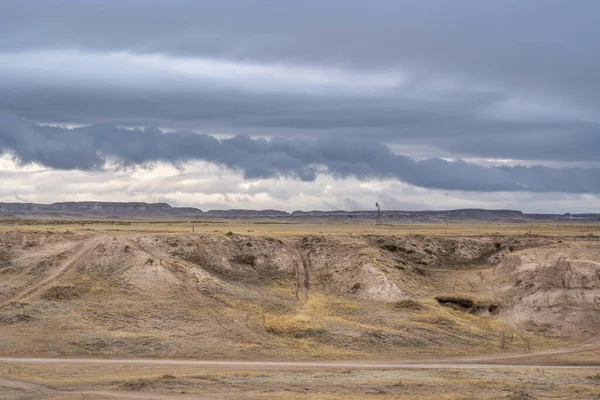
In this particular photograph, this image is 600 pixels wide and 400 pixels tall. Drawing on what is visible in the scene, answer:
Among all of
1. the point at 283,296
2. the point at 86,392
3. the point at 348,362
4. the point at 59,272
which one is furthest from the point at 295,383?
the point at 59,272

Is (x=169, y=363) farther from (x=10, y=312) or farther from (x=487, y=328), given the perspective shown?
(x=487, y=328)

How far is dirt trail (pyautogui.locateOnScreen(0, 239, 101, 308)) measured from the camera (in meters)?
79.6

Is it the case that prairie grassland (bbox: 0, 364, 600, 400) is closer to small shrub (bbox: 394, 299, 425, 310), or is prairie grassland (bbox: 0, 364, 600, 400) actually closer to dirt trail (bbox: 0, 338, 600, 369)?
dirt trail (bbox: 0, 338, 600, 369)

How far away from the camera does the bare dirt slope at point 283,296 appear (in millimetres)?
72938

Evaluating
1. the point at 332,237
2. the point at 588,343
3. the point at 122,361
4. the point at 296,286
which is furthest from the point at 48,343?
the point at 588,343

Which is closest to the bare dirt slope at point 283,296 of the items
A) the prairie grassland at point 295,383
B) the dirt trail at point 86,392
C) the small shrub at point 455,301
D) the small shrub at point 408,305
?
the small shrub at point 455,301

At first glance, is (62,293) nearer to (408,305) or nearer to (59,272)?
(59,272)

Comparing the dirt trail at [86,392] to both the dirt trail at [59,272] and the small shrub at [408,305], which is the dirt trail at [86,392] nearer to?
the dirt trail at [59,272]

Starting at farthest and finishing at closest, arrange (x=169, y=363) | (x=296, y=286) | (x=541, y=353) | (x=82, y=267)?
(x=296, y=286)
(x=82, y=267)
(x=541, y=353)
(x=169, y=363)

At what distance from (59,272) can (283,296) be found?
22964 millimetres

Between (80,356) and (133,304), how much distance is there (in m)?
12.3

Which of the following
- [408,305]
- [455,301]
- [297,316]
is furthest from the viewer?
[455,301]

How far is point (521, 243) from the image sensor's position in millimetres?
105625

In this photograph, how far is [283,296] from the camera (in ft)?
289
